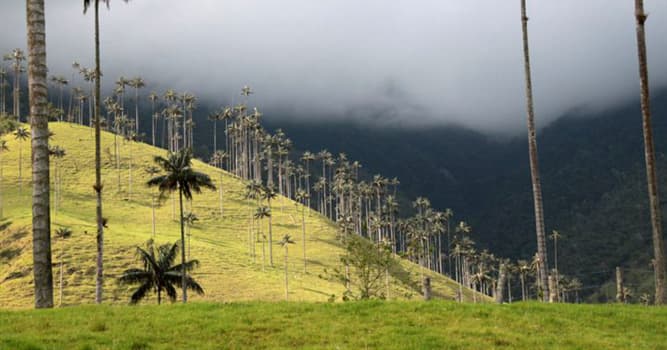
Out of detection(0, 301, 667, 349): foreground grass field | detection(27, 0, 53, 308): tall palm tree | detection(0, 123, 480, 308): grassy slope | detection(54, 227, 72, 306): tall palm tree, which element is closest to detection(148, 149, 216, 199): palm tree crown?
detection(0, 123, 480, 308): grassy slope

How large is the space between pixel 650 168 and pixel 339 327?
20.0 metres

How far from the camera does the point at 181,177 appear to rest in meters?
74.1

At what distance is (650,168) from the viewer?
3159 cm

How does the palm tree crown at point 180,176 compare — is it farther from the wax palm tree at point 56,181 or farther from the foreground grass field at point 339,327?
the wax palm tree at point 56,181

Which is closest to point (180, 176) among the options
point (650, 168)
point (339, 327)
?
point (650, 168)

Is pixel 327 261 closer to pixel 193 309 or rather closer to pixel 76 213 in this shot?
pixel 76 213

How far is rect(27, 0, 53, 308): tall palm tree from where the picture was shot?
2373cm

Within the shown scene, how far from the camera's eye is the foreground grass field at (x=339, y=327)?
A: 18.2 meters

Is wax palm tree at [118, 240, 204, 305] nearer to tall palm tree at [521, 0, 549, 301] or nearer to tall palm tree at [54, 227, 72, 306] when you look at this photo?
tall palm tree at [54, 227, 72, 306]

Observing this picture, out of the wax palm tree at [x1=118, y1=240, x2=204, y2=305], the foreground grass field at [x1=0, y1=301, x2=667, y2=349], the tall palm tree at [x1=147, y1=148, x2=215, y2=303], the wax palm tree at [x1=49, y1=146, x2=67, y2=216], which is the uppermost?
the wax palm tree at [x1=49, y1=146, x2=67, y2=216]

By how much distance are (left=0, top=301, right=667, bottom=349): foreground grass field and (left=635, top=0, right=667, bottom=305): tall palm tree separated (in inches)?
241

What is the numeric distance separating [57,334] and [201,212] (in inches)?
6972

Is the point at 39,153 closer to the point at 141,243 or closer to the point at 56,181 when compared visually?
the point at 141,243

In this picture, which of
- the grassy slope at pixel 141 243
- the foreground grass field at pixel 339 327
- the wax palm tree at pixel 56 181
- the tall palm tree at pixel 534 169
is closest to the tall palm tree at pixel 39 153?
the foreground grass field at pixel 339 327
